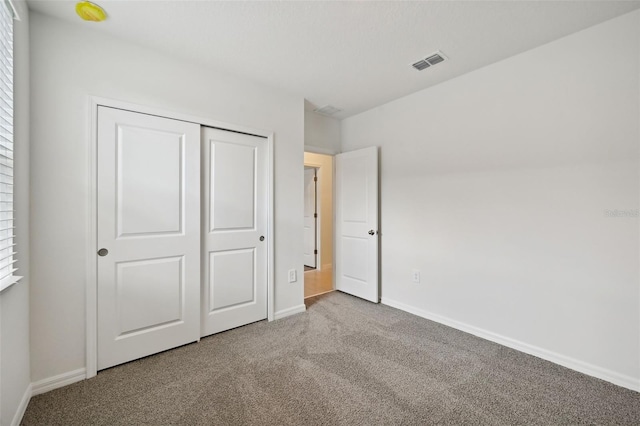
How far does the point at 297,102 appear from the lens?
123 inches

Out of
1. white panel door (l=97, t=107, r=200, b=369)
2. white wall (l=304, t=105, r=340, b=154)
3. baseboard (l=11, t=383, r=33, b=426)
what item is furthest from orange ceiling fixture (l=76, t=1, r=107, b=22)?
baseboard (l=11, t=383, r=33, b=426)

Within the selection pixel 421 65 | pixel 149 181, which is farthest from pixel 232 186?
pixel 421 65

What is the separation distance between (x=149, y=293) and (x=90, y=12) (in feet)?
6.61

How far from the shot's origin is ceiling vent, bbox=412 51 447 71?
7.72ft

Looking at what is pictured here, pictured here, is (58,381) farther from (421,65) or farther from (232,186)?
(421,65)

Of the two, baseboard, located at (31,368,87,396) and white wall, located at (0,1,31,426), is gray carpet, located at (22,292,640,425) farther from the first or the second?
white wall, located at (0,1,31,426)

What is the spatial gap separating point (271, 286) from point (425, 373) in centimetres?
163

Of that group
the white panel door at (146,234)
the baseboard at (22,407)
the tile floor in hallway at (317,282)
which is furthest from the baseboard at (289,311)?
the baseboard at (22,407)

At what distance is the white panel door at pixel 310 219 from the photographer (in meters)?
5.52

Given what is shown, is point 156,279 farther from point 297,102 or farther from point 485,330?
point 485,330

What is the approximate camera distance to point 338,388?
1.81 m

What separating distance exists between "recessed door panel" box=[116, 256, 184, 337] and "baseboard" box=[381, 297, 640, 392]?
2495 mm

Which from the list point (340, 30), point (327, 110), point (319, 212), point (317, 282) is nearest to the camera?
point (340, 30)

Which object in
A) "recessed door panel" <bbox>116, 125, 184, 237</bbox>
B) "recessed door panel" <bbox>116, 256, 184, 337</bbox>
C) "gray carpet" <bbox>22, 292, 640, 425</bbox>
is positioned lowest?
"gray carpet" <bbox>22, 292, 640, 425</bbox>
